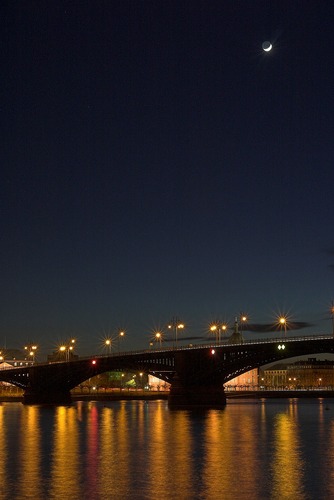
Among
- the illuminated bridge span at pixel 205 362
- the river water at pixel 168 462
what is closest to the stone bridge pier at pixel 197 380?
the illuminated bridge span at pixel 205 362

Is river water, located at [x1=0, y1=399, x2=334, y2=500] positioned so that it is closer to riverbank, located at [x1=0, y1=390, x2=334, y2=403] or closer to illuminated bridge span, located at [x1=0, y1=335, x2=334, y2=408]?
illuminated bridge span, located at [x1=0, y1=335, x2=334, y2=408]

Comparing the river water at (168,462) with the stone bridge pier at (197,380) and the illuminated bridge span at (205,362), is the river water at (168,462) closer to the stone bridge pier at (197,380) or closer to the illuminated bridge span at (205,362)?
the illuminated bridge span at (205,362)

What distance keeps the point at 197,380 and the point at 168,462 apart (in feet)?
263

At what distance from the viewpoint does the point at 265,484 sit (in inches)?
1416

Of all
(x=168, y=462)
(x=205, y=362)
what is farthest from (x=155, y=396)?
(x=168, y=462)

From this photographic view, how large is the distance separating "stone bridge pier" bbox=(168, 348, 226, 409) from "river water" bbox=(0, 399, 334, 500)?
150 ft

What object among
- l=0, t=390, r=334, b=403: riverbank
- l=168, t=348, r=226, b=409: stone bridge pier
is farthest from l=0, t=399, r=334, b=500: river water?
l=0, t=390, r=334, b=403: riverbank

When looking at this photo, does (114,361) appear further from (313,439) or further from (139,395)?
(313,439)

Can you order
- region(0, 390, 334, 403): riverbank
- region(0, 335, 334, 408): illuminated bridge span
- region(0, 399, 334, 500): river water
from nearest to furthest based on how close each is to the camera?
region(0, 399, 334, 500): river water → region(0, 335, 334, 408): illuminated bridge span → region(0, 390, 334, 403): riverbank

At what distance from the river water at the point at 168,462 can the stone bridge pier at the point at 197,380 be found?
45.9m

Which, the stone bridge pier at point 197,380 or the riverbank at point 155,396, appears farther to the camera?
the riverbank at point 155,396

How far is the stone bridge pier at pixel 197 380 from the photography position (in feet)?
403

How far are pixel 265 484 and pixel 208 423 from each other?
43.0 meters

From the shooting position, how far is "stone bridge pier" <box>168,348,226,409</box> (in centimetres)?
12269
